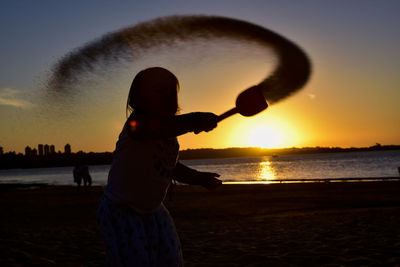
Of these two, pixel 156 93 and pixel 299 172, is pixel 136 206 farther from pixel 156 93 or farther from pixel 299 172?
pixel 299 172

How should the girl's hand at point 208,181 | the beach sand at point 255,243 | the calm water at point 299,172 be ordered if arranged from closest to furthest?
the girl's hand at point 208,181, the beach sand at point 255,243, the calm water at point 299,172

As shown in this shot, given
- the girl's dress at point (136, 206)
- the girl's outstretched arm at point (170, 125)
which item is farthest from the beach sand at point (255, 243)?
the girl's outstretched arm at point (170, 125)

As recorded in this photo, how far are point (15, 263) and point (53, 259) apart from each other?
0.67 meters

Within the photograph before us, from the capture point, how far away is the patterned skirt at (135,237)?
240cm

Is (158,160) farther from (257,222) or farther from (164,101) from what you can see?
(257,222)

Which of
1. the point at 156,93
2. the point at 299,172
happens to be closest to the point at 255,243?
the point at 156,93

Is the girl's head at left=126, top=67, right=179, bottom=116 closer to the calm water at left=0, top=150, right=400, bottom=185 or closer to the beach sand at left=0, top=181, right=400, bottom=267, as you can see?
the beach sand at left=0, top=181, right=400, bottom=267

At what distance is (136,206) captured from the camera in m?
2.47

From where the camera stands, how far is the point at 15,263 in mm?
6023

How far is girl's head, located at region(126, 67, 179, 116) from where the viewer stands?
239 cm

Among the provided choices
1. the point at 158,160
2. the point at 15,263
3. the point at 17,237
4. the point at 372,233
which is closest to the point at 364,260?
the point at 372,233

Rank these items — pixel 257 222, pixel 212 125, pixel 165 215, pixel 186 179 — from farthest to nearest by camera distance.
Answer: pixel 257 222, pixel 186 179, pixel 165 215, pixel 212 125

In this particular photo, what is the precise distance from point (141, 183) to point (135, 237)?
1.08ft

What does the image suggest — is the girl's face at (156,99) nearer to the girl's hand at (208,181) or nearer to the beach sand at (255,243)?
the girl's hand at (208,181)
